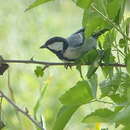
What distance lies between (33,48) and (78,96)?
3.92 meters

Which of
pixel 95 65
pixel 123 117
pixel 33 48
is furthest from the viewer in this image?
pixel 33 48

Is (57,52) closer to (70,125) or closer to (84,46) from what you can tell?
(84,46)

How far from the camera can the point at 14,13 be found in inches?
203

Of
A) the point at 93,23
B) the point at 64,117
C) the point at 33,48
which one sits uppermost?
the point at 93,23

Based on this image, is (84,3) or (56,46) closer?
(84,3)

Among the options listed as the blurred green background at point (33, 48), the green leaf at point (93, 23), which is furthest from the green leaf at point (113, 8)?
the blurred green background at point (33, 48)

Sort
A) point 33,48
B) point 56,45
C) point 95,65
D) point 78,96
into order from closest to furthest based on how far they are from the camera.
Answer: point 78,96 < point 95,65 < point 56,45 < point 33,48

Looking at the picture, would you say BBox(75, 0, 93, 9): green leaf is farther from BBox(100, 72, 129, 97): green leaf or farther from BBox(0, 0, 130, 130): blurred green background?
BBox(0, 0, 130, 130): blurred green background

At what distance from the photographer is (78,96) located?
754mm

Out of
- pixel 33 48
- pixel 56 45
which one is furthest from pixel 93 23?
pixel 33 48

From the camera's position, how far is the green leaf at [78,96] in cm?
75

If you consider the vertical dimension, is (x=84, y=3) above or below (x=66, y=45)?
→ above

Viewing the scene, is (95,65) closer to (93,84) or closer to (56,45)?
(93,84)

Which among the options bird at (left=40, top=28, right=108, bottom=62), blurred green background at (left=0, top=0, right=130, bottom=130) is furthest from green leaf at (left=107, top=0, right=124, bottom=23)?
blurred green background at (left=0, top=0, right=130, bottom=130)
